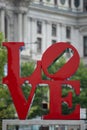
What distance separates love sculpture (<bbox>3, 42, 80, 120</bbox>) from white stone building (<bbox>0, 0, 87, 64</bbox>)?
225 feet

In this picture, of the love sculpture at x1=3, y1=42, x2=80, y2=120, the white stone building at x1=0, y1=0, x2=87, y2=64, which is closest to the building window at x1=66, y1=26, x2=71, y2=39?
the white stone building at x1=0, y1=0, x2=87, y2=64

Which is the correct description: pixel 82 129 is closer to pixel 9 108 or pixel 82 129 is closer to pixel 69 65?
pixel 69 65

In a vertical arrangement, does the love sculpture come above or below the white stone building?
above

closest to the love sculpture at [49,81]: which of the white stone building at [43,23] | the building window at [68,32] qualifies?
the white stone building at [43,23]

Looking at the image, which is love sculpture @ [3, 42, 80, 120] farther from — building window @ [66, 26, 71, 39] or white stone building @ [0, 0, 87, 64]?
building window @ [66, 26, 71, 39]

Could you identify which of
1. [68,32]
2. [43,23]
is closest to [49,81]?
[43,23]

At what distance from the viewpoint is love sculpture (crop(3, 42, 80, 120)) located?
38.8m

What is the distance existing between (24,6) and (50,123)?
75917 mm

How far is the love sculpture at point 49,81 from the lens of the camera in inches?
1527

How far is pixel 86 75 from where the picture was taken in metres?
89.6

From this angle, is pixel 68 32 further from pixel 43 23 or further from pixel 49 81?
pixel 49 81

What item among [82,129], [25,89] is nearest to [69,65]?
[82,129]

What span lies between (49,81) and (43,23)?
80800 millimetres

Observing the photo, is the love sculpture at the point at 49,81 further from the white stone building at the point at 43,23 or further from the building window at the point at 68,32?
the building window at the point at 68,32
